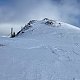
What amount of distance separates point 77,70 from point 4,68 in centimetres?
633

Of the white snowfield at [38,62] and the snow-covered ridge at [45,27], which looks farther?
the snow-covered ridge at [45,27]

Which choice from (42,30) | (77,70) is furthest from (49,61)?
(42,30)

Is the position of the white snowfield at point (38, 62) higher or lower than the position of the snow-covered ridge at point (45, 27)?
lower

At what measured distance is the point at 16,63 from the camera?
21641mm

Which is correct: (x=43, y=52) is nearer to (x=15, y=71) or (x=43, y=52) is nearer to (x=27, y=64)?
(x=27, y=64)

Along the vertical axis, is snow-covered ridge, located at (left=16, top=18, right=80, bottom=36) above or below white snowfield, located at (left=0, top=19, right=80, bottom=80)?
above

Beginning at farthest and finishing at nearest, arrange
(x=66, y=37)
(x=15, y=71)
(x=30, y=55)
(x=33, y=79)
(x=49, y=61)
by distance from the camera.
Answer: (x=66, y=37)
(x=30, y=55)
(x=49, y=61)
(x=15, y=71)
(x=33, y=79)

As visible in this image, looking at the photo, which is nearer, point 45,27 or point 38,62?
point 38,62

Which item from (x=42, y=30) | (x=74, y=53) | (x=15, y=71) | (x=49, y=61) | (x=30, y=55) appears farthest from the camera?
(x=42, y=30)

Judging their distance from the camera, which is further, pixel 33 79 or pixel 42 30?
pixel 42 30

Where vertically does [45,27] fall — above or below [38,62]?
above

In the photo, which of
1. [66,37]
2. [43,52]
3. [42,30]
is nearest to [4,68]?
[43,52]

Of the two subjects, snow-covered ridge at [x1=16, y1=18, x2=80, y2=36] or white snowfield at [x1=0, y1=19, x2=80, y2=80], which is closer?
white snowfield at [x1=0, y1=19, x2=80, y2=80]

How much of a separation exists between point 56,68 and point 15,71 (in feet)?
12.0
